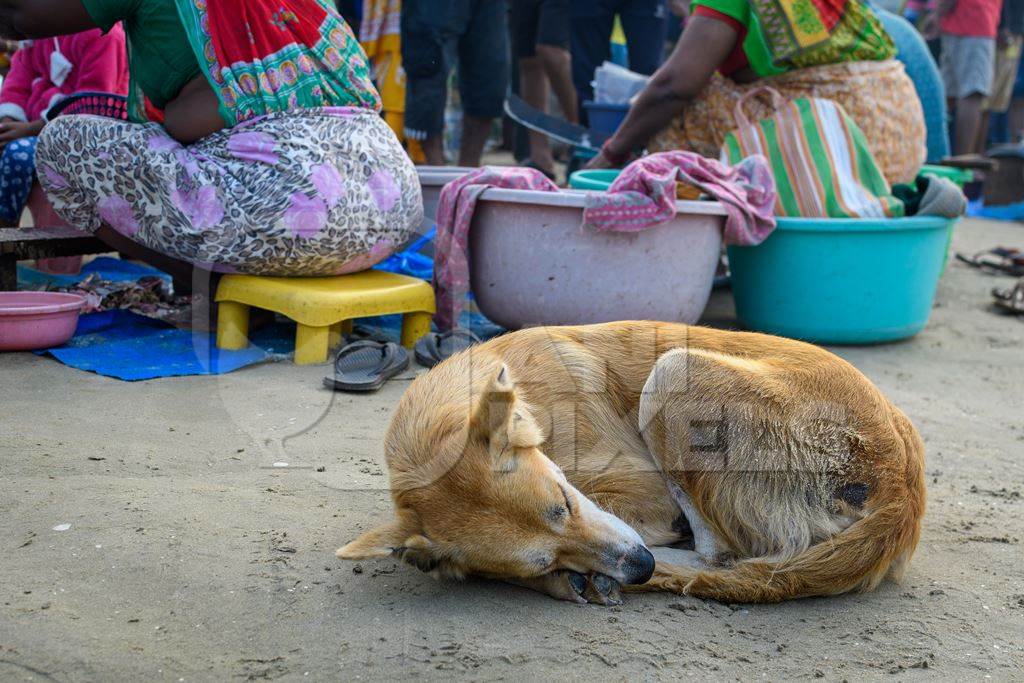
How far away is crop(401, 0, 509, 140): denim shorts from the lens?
25.3 ft

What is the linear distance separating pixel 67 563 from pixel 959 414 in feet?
12.8

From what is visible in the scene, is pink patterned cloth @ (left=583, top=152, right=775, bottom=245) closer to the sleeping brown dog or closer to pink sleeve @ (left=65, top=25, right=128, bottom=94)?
the sleeping brown dog

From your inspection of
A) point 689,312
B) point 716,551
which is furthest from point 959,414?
point 716,551

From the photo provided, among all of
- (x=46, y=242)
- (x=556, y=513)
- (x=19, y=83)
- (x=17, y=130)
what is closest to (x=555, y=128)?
(x=19, y=83)

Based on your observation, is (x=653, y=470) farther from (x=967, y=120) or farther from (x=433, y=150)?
(x=967, y=120)

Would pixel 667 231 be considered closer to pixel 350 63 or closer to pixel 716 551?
pixel 350 63

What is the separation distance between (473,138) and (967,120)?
676 centimetres

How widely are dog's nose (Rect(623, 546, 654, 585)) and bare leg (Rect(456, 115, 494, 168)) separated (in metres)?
6.29

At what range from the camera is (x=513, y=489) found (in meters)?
2.61

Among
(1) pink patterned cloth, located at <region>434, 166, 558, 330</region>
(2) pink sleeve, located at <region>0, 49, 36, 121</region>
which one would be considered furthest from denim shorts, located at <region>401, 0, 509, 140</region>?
(1) pink patterned cloth, located at <region>434, 166, 558, 330</region>

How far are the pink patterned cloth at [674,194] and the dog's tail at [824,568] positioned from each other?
2263 millimetres

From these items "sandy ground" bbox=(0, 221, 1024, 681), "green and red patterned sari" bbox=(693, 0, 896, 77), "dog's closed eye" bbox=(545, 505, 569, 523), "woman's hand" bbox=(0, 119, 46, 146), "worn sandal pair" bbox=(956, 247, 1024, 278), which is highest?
"green and red patterned sari" bbox=(693, 0, 896, 77)

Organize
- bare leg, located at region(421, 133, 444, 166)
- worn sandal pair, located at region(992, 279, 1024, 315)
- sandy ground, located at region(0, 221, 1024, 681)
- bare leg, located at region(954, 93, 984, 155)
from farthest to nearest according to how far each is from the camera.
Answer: bare leg, located at region(954, 93, 984, 155)
bare leg, located at region(421, 133, 444, 166)
worn sandal pair, located at region(992, 279, 1024, 315)
sandy ground, located at region(0, 221, 1024, 681)

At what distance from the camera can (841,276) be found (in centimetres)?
568
